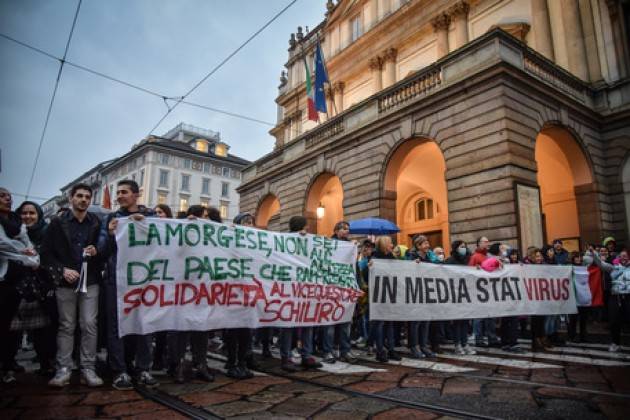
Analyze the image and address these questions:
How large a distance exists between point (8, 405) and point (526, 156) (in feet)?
36.7

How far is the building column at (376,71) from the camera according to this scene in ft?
67.7

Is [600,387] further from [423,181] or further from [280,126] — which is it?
[280,126]

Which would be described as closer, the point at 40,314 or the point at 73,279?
the point at 73,279

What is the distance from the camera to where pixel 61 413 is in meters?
2.79

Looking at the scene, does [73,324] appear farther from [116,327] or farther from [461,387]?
[461,387]

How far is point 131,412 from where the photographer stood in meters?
2.83

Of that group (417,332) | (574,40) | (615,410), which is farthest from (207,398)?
(574,40)

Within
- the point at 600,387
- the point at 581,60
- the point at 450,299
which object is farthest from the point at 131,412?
the point at 581,60

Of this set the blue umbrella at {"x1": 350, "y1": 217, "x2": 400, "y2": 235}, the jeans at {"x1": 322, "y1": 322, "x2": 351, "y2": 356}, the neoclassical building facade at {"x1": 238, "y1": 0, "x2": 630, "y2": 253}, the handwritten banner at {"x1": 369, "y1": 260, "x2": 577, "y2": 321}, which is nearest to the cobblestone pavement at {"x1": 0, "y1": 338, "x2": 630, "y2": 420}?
the jeans at {"x1": 322, "y1": 322, "x2": 351, "y2": 356}

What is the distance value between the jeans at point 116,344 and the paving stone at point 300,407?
1.65m

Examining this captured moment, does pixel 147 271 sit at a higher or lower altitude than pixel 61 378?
higher

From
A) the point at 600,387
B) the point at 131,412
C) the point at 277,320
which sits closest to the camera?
the point at 131,412

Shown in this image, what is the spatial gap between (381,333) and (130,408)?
332 cm

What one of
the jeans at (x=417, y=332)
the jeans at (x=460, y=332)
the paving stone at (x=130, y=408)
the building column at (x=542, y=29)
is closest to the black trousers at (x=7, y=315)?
the paving stone at (x=130, y=408)
